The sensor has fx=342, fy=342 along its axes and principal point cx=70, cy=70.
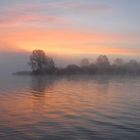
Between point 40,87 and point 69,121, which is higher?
point 40,87

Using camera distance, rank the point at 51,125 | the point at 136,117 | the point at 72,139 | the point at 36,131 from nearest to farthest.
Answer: the point at 72,139, the point at 36,131, the point at 51,125, the point at 136,117

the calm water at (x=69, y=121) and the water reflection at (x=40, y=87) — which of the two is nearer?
the calm water at (x=69, y=121)

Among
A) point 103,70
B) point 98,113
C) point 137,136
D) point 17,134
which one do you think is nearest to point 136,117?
Result: point 98,113

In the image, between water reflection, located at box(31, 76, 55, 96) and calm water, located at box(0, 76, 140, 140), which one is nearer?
calm water, located at box(0, 76, 140, 140)

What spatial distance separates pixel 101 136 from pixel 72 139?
232 cm

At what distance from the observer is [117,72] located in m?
158

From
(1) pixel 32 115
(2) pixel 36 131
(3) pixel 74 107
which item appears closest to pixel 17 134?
(2) pixel 36 131

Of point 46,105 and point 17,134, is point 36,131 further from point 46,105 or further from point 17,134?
point 46,105

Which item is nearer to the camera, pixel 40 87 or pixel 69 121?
pixel 69 121

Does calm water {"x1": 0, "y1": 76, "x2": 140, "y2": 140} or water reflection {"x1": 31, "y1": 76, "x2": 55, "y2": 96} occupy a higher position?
water reflection {"x1": 31, "y1": 76, "x2": 55, "y2": 96}

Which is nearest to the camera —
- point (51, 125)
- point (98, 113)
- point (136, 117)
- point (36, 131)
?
point (36, 131)

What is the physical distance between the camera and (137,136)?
Result: 24.5 metres

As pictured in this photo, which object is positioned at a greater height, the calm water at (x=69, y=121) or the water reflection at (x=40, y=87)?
the water reflection at (x=40, y=87)

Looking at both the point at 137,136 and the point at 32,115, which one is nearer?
the point at 137,136
